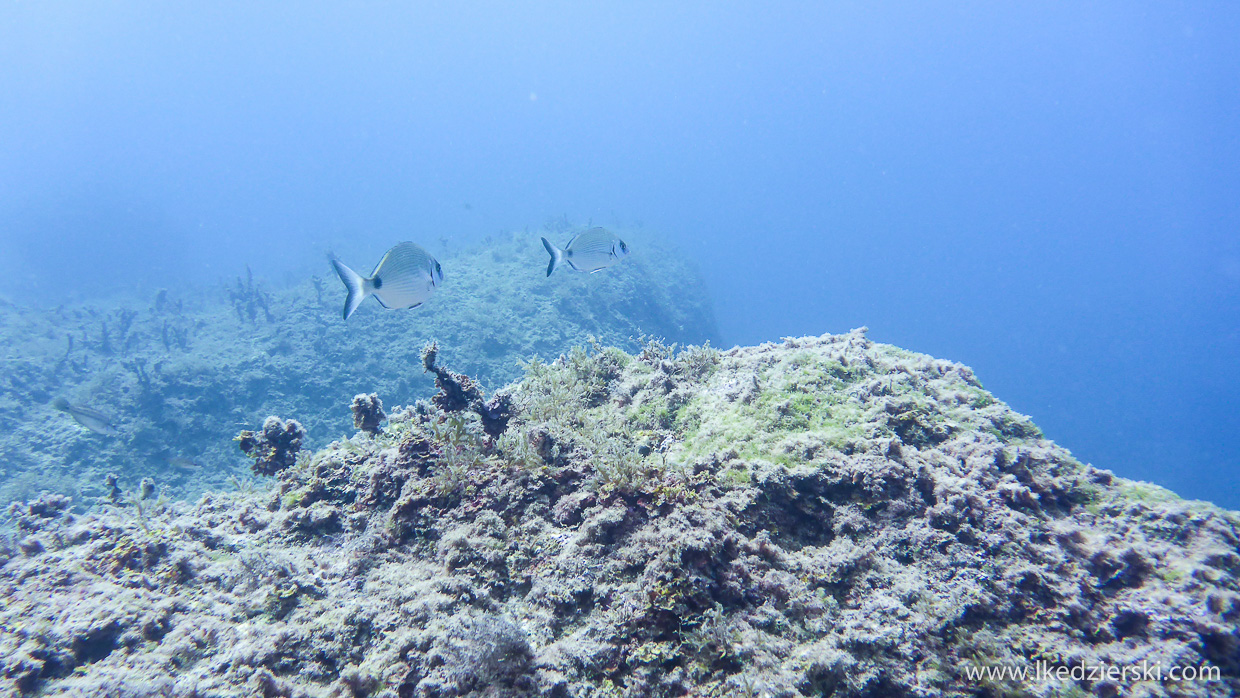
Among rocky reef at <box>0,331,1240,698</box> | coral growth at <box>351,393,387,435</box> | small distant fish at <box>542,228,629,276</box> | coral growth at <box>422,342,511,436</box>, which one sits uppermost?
small distant fish at <box>542,228,629,276</box>

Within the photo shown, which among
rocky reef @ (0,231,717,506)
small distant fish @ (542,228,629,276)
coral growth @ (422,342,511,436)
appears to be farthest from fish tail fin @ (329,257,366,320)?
rocky reef @ (0,231,717,506)

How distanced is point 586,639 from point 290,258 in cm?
6098

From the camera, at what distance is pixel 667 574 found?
2516 mm

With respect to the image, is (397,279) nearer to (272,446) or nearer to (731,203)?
(272,446)

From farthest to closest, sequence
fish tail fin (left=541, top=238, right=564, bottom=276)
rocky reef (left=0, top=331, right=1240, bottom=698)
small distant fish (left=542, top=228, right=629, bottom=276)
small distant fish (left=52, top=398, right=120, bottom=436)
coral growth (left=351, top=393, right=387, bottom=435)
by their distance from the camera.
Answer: small distant fish (left=52, top=398, right=120, bottom=436)
small distant fish (left=542, top=228, right=629, bottom=276)
coral growth (left=351, top=393, right=387, bottom=435)
fish tail fin (left=541, top=238, right=564, bottom=276)
rocky reef (left=0, top=331, right=1240, bottom=698)

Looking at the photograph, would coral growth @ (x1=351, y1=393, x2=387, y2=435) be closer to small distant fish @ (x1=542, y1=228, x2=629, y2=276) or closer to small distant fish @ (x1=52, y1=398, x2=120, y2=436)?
small distant fish @ (x1=542, y1=228, x2=629, y2=276)

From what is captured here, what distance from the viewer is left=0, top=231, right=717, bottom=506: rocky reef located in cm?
1251

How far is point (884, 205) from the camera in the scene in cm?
13650

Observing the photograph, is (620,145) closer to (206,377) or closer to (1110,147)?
(1110,147)

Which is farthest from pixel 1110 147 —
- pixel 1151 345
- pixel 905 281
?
pixel 905 281

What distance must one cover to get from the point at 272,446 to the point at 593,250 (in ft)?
13.3

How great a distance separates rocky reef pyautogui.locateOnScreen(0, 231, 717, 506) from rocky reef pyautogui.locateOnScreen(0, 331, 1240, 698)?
5935 millimetres

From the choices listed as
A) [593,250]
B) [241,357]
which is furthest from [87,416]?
[593,250]

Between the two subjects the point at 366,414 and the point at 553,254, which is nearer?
the point at 553,254
